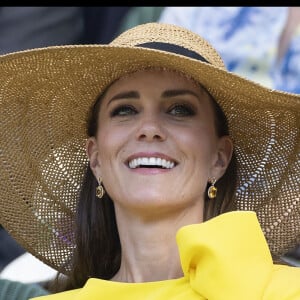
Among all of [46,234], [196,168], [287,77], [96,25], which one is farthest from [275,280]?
[96,25]

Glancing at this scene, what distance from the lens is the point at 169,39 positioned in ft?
9.20

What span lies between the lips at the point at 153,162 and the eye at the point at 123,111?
14cm

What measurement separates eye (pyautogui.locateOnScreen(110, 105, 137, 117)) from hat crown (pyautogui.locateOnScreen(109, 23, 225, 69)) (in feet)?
0.58

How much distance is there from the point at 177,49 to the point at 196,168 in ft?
1.10

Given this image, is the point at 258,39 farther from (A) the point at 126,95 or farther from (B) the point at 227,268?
(B) the point at 227,268

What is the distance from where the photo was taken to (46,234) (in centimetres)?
313

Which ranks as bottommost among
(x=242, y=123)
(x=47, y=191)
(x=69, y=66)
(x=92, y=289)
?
(x=92, y=289)

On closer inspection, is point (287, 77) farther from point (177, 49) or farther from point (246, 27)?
point (177, 49)

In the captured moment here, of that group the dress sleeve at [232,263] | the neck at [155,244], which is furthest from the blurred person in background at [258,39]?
the dress sleeve at [232,263]

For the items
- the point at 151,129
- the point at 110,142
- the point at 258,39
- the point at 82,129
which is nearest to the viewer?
the point at 151,129

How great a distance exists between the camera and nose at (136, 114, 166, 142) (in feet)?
8.93

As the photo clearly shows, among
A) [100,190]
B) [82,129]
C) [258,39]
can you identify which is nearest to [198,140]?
[100,190]

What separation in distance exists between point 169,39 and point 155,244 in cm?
58

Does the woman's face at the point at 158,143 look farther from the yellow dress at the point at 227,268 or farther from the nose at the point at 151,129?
the yellow dress at the point at 227,268
